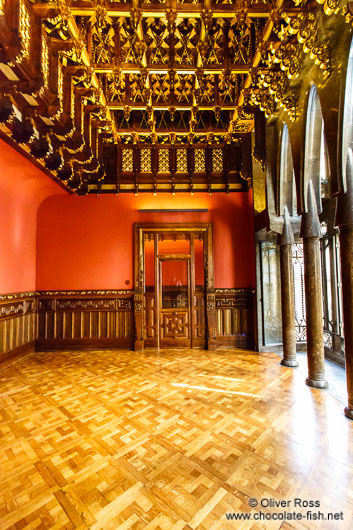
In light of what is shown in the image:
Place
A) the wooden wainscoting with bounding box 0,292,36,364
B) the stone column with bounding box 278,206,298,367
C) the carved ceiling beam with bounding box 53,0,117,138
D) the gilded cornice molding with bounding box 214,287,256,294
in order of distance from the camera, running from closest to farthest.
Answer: the carved ceiling beam with bounding box 53,0,117,138 → the stone column with bounding box 278,206,298,367 → the wooden wainscoting with bounding box 0,292,36,364 → the gilded cornice molding with bounding box 214,287,256,294

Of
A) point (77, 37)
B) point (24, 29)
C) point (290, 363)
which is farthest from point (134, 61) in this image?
point (290, 363)

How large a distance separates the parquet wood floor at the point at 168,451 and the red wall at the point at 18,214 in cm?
220

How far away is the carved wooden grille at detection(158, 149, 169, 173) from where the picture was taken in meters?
6.26

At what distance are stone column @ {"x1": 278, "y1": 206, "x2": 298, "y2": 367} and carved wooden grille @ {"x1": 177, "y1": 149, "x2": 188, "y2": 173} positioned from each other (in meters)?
2.72

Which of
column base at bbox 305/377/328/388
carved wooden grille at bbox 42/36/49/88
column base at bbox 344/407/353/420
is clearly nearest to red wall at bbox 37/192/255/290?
column base at bbox 305/377/328/388

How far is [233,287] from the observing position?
6215 millimetres

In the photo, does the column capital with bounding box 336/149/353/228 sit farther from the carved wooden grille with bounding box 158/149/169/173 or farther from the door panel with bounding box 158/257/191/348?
the carved wooden grille with bounding box 158/149/169/173

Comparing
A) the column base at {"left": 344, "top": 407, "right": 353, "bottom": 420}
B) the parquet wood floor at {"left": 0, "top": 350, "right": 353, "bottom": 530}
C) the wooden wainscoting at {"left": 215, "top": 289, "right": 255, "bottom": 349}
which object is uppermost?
the wooden wainscoting at {"left": 215, "top": 289, "right": 255, "bottom": 349}

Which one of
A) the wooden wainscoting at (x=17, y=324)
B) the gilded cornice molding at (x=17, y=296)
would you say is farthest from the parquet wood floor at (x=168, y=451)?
the gilded cornice molding at (x=17, y=296)

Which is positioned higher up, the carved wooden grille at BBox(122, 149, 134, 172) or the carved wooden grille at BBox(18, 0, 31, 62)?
the carved wooden grille at BBox(122, 149, 134, 172)

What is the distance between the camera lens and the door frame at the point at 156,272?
6051 mm

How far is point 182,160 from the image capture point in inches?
248

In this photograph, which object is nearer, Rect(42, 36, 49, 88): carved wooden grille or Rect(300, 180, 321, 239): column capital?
Rect(42, 36, 49, 88): carved wooden grille

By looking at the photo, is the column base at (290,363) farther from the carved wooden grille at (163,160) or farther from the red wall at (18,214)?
the red wall at (18,214)
